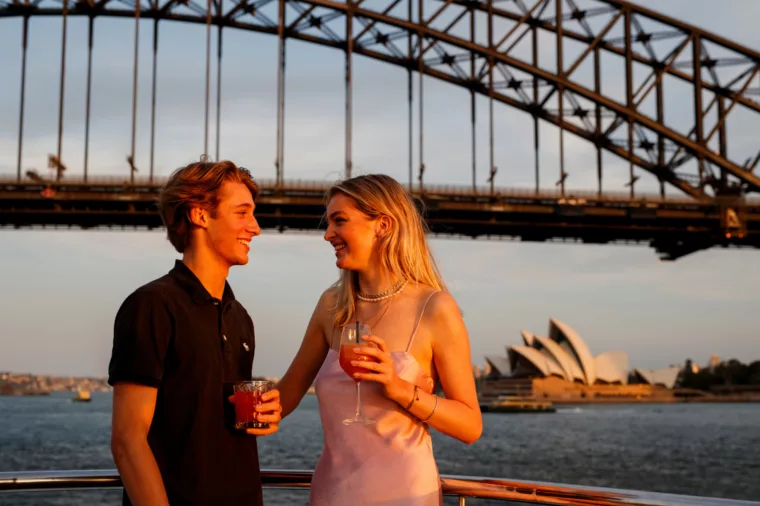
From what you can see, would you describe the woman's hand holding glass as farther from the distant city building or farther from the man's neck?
the distant city building

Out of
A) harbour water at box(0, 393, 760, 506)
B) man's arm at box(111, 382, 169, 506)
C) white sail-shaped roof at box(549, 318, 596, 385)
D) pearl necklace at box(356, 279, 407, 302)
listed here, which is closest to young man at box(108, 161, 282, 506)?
man's arm at box(111, 382, 169, 506)

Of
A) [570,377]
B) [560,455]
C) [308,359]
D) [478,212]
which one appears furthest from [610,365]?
[308,359]

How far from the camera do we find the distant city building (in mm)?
57000

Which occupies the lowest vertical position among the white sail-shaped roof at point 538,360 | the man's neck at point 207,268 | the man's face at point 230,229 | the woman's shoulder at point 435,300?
the white sail-shaped roof at point 538,360

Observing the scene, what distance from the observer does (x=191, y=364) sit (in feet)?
7.07

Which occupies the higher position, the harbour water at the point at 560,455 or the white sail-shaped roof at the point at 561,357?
the white sail-shaped roof at the point at 561,357

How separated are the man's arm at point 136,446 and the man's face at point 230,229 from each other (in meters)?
0.42

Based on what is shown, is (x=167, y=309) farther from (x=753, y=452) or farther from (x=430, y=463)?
(x=753, y=452)

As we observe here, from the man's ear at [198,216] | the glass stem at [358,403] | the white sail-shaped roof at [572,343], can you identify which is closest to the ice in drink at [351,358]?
the glass stem at [358,403]

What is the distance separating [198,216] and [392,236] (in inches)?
22.6

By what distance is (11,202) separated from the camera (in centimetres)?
2553

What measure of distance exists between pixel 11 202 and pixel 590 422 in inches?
1541

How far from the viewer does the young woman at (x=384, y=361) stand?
2.39 meters

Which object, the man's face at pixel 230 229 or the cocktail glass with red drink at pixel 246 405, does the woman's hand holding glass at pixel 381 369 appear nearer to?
the cocktail glass with red drink at pixel 246 405
